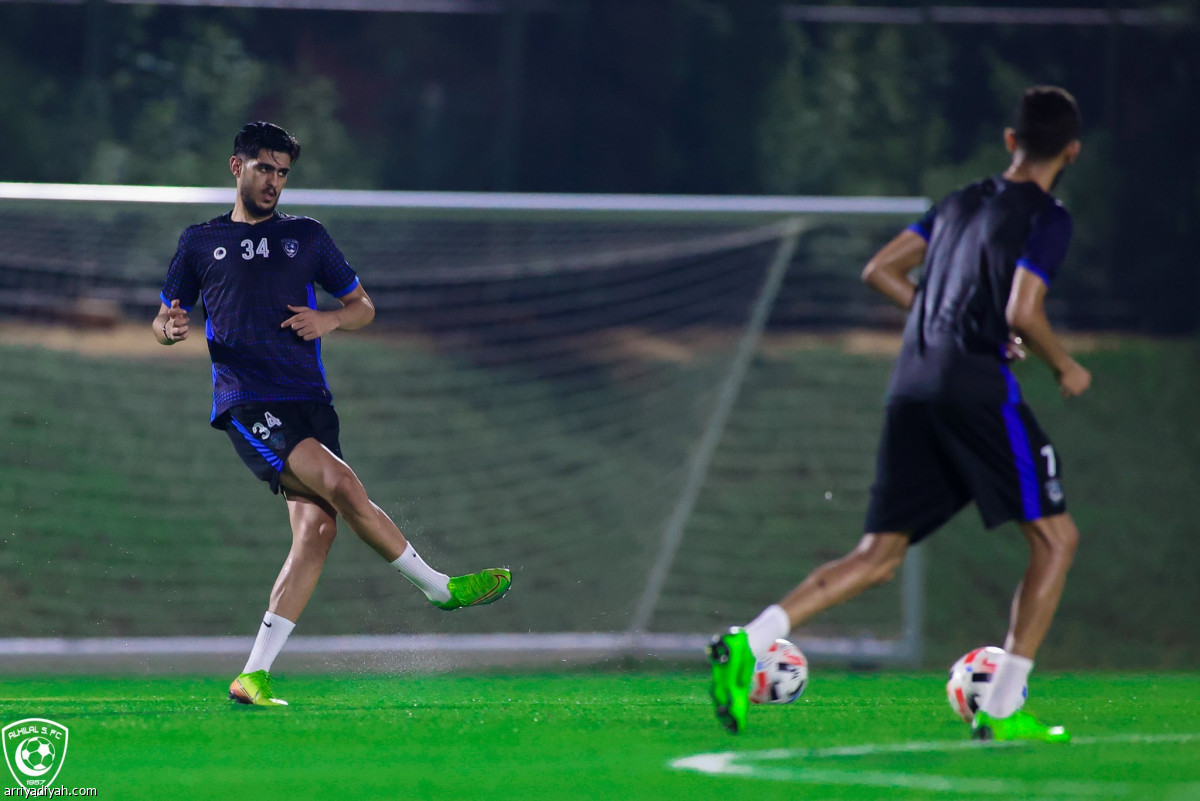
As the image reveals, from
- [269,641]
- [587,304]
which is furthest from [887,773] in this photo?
[587,304]

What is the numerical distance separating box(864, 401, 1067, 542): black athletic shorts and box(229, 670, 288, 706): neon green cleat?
76.6 inches

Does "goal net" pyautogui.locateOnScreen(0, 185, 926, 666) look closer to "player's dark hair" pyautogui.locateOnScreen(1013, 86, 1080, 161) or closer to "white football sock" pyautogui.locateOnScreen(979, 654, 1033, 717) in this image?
"player's dark hair" pyautogui.locateOnScreen(1013, 86, 1080, 161)

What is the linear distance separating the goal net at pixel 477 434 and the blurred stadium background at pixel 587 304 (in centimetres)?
4

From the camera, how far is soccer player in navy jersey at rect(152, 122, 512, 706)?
15.5 ft

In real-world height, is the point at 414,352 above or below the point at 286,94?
below

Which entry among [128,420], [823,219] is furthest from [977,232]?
[128,420]

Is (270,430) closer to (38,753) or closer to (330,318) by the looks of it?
(330,318)

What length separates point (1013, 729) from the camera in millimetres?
3828

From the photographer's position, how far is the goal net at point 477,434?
6977 mm

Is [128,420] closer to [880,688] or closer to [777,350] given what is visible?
[777,350]

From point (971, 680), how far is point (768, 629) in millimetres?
651

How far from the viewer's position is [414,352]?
12844 mm

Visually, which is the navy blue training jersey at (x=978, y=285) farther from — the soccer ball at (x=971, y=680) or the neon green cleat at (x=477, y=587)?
the neon green cleat at (x=477, y=587)

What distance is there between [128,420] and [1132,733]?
26.6ft
